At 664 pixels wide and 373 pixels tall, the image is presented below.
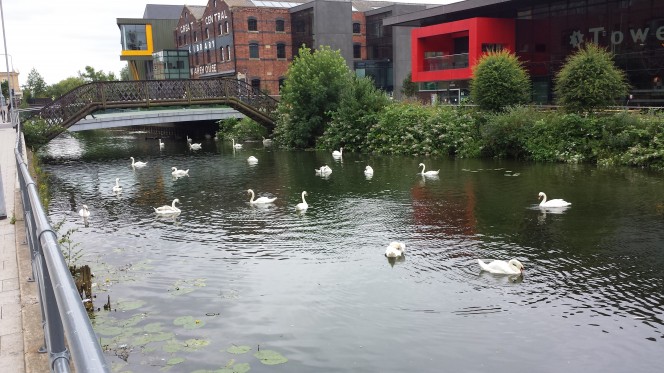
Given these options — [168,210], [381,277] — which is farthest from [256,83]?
[381,277]

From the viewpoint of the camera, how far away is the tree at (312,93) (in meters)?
40.3

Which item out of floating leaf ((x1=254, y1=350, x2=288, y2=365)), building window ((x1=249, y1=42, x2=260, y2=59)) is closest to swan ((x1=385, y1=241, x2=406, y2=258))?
floating leaf ((x1=254, y1=350, x2=288, y2=365))

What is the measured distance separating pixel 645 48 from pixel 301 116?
21.3m

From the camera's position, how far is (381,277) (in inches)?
485

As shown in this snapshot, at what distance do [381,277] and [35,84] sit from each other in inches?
4787

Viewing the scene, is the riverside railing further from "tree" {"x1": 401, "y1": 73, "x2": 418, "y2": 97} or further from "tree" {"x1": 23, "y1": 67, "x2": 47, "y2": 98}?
"tree" {"x1": 23, "y1": 67, "x2": 47, "y2": 98}

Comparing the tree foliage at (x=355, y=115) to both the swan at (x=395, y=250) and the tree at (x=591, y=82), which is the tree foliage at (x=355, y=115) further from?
the swan at (x=395, y=250)

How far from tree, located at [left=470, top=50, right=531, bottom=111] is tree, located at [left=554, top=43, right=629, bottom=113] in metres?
3.39

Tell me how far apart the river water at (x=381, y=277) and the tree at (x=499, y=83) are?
31.9ft

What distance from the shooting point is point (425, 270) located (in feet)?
41.4

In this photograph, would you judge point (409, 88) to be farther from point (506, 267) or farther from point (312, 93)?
point (506, 267)

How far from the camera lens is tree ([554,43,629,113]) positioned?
28406mm

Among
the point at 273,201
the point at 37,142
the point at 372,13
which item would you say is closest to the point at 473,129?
the point at 273,201

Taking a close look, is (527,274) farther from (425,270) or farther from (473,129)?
(473,129)
